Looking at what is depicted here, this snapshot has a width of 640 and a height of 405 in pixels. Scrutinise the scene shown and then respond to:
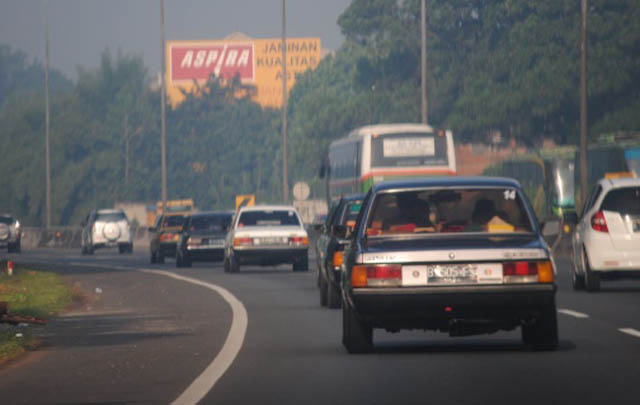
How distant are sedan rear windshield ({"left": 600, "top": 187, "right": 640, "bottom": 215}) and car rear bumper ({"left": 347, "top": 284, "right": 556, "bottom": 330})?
35.1 ft

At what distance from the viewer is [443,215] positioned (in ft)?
51.3

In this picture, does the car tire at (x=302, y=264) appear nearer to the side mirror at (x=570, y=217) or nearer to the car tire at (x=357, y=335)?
the side mirror at (x=570, y=217)

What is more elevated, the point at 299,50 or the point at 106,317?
the point at 299,50

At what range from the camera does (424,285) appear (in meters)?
14.2

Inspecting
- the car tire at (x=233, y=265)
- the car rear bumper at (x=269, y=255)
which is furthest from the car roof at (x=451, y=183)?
the car tire at (x=233, y=265)

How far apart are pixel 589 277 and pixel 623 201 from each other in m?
1.27

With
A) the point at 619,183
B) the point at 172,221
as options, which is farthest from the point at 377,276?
the point at 172,221

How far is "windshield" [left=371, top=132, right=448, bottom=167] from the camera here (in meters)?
49.8

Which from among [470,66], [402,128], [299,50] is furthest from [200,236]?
A: [299,50]

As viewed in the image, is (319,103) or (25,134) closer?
(319,103)

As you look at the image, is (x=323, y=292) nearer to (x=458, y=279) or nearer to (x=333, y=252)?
(x=333, y=252)

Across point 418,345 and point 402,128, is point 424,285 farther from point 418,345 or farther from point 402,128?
point 402,128

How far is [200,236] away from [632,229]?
20443 mm

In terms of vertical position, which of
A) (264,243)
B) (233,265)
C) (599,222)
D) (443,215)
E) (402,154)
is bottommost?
(233,265)
